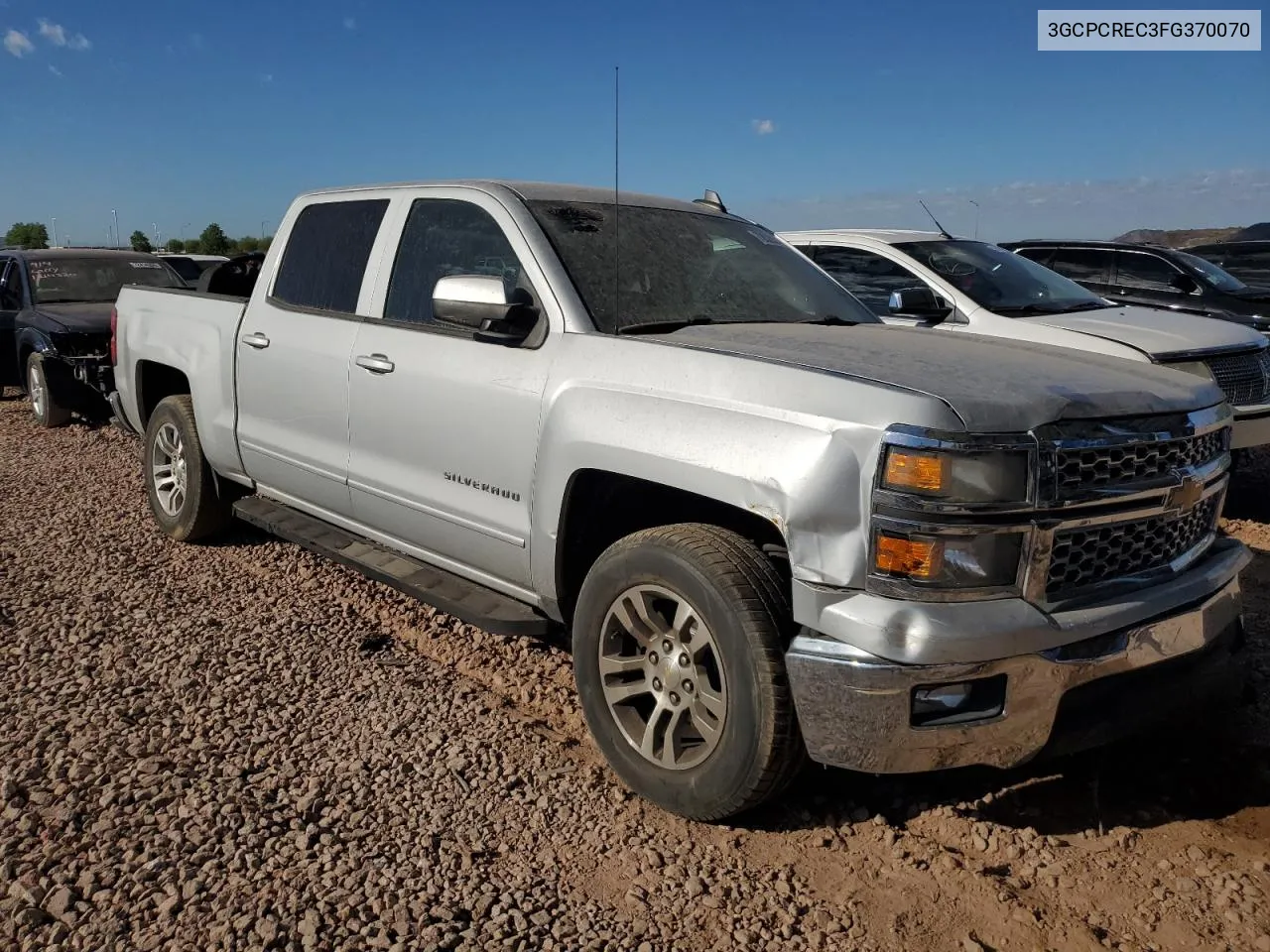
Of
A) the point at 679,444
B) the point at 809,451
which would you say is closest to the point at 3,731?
the point at 679,444

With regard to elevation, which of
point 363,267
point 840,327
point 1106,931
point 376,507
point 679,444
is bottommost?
point 1106,931

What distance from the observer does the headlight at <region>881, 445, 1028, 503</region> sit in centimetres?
A: 252

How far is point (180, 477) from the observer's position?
572cm

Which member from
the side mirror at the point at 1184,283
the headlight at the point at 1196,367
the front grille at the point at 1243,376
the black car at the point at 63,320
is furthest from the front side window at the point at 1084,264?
the black car at the point at 63,320

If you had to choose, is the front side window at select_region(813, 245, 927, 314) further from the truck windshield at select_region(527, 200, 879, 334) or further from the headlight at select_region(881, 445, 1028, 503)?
the headlight at select_region(881, 445, 1028, 503)

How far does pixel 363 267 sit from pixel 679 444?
7.01 ft

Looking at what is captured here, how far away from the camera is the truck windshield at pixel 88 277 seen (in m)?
10.2

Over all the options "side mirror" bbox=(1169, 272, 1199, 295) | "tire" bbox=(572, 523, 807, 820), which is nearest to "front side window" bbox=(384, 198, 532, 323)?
"tire" bbox=(572, 523, 807, 820)

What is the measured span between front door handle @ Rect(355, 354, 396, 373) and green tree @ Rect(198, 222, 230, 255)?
55.6m

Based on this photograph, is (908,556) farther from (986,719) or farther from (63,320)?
(63,320)

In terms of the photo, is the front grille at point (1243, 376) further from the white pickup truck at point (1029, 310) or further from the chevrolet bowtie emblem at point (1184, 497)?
the chevrolet bowtie emblem at point (1184, 497)

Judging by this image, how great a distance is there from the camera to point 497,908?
104 inches

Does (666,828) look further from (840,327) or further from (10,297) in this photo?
(10,297)

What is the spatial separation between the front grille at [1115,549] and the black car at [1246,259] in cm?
1002
